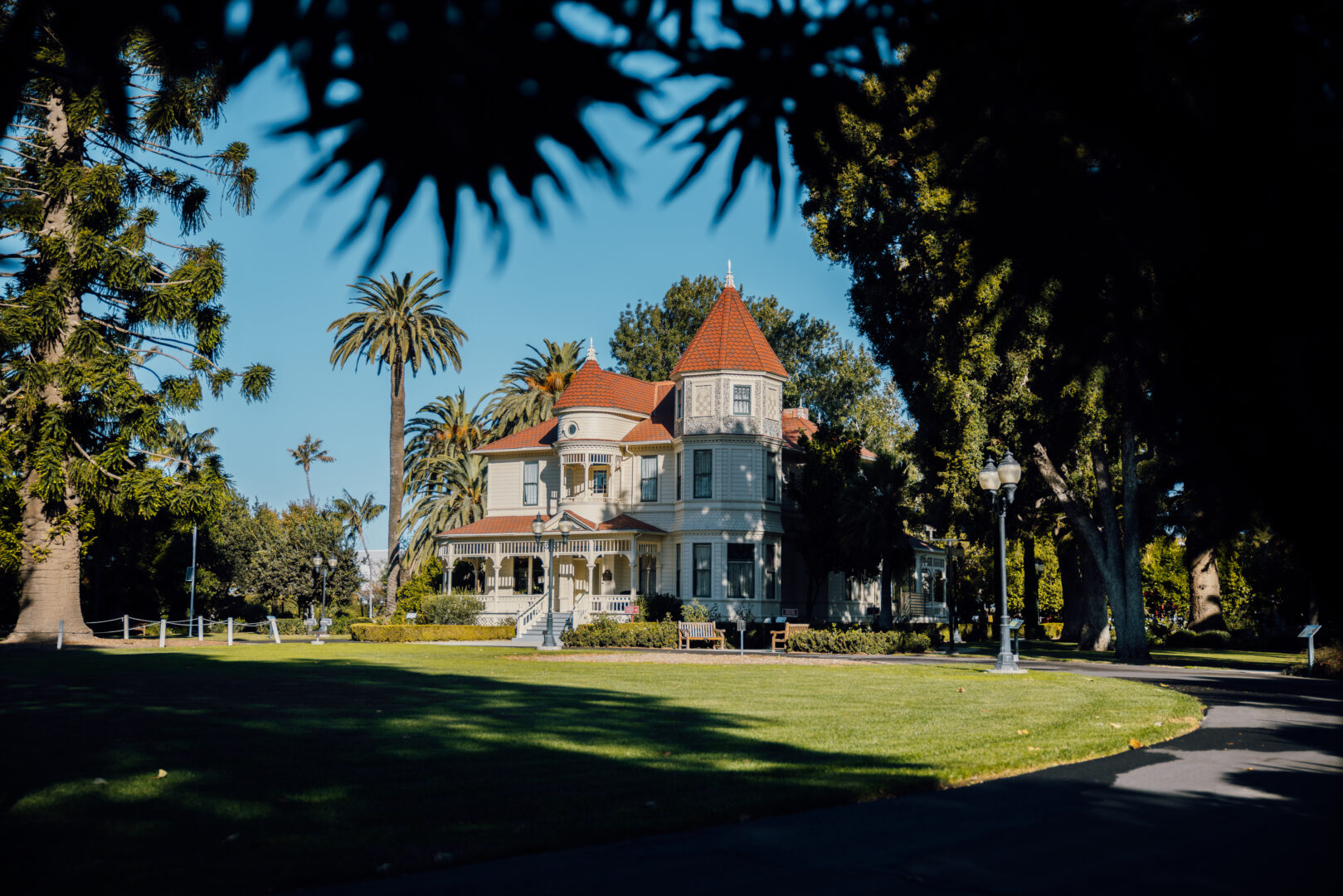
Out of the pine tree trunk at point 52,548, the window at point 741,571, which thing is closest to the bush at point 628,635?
the window at point 741,571

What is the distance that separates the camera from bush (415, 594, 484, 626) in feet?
152

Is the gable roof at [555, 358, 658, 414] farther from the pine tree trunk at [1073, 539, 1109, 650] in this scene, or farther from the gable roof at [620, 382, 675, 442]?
the pine tree trunk at [1073, 539, 1109, 650]

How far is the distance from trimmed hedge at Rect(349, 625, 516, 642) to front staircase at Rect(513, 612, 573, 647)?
0.88 m

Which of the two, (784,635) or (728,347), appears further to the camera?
(728,347)

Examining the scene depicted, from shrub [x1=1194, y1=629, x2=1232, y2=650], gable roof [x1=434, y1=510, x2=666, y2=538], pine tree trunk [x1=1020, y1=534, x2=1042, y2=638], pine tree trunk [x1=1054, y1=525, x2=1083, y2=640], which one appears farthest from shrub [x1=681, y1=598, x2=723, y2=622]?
shrub [x1=1194, y1=629, x2=1232, y2=650]

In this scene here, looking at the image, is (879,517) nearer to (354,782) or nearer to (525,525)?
(525,525)

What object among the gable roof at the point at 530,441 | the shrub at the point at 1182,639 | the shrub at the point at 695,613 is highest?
the gable roof at the point at 530,441

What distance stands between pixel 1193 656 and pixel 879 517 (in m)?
10.5

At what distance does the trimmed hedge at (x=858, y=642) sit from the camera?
32812 mm

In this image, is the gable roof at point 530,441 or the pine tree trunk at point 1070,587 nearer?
the pine tree trunk at point 1070,587

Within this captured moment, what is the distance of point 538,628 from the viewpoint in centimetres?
4591

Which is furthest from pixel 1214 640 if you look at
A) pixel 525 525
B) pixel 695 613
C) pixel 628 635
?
pixel 525 525

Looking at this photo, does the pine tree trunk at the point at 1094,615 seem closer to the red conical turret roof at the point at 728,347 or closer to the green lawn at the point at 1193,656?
the green lawn at the point at 1193,656

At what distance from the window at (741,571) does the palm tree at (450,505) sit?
70.8 feet
